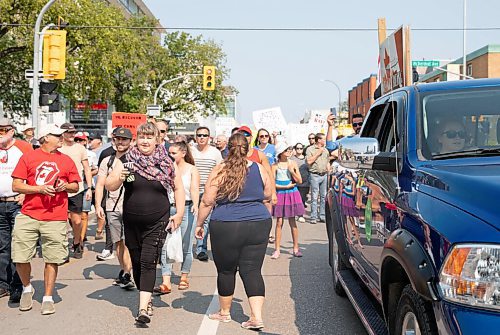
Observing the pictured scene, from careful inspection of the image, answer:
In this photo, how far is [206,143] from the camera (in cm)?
955

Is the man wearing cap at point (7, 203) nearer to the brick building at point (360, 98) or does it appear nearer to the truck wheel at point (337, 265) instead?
the truck wheel at point (337, 265)

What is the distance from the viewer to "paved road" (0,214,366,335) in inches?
231

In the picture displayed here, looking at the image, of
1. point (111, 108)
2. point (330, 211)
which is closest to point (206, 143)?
point (330, 211)

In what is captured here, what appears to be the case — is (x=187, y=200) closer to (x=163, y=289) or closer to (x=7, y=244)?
(x=163, y=289)

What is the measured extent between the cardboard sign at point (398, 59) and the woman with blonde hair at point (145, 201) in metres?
2.30

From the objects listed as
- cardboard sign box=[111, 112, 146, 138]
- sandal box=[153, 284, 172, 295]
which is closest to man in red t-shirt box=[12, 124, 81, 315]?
sandal box=[153, 284, 172, 295]

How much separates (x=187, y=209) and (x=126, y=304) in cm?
165

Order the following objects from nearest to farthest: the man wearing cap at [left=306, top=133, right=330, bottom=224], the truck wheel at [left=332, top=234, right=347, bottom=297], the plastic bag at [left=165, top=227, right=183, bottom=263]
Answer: the truck wheel at [left=332, top=234, right=347, bottom=297]
the plastic bag at [left=165, top=227, right=183, bottom=263]
the man wearing cap at [left=306, top=133, right=330, bottom=224]

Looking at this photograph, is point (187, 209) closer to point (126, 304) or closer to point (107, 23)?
point (126, 304)

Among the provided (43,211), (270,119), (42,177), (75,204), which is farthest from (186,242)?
(270,119)

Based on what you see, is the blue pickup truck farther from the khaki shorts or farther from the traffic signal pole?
the traffic signal pole

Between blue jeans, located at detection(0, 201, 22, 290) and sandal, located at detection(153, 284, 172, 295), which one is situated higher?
blue jeans, located at detection(0, 201, 22, 290)

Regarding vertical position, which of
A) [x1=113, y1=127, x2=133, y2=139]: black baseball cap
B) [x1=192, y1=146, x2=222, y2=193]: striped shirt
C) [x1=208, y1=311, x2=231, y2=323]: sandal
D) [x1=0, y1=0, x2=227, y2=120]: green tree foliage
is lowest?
[x1=208, y1=311, x2=231, y2=323]: sandal

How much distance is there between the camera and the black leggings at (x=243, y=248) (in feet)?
18.9
